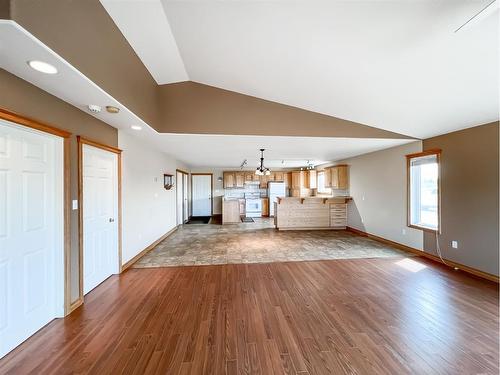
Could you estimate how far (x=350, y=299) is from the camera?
256cm

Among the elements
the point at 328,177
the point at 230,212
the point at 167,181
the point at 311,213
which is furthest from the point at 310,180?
the point at 167,181

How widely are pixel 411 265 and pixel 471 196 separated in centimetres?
144

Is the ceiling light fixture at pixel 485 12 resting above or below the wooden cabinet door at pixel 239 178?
above

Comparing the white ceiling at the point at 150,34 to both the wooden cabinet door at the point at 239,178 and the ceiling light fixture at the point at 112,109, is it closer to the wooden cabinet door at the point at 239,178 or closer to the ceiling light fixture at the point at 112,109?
the ceiling light fixture at the point at 112,109

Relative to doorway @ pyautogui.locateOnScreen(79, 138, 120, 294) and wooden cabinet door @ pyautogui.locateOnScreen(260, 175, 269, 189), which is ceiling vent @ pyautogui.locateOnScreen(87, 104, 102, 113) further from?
wooden cabinet door @ pyautogui.locateOnScreen(260, 175, 269, 189)

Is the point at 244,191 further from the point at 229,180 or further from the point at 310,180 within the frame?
the point at 310,180

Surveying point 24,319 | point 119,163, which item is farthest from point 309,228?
point 24,319

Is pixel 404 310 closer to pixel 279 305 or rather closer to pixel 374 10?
pixel 279 305

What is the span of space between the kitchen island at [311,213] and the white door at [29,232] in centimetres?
531

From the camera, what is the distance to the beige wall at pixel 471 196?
3068 mm

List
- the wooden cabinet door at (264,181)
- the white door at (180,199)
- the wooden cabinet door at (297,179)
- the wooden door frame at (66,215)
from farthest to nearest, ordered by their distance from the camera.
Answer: the wooden cabinet door at (264,181), the wooden cabinet door at (297,179), the white door at (180,199), the wooden door frame at (66,215)

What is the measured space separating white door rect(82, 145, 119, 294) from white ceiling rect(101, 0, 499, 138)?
1597 mm

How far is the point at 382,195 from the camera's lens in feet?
17.2

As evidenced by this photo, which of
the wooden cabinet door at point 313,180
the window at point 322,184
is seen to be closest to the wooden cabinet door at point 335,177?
the window at point 322,184
